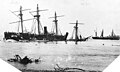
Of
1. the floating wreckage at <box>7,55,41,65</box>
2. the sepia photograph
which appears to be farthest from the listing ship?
the floating wreckage at <box>7,55,41,65</box>

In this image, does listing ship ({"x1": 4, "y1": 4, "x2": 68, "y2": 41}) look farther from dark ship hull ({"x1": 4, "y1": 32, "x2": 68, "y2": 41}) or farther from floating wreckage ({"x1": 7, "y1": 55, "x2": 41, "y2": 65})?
floating wreckage ({"x1": 7, "y1": 55, "x2": 41, "y2": 65})

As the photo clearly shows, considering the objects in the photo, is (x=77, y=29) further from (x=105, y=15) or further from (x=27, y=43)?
(x=27, y=43)

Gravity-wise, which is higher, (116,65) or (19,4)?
(19,4)

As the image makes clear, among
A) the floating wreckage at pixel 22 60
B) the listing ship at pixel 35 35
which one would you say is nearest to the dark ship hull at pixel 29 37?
the listing ship at pixel 35 35

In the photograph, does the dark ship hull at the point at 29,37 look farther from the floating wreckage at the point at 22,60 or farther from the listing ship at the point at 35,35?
the floating wreckage at the point at 22,60

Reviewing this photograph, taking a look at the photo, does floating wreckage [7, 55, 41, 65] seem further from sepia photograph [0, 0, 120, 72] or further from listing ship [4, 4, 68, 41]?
listing ship [4, 4, 68, 41]

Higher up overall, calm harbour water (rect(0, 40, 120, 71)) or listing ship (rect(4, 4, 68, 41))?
listing ship (rect(4, 4, 68, 41))

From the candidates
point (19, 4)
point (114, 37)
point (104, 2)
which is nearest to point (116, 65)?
point (114, 37)

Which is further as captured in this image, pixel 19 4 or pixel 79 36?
pixel 19 4
